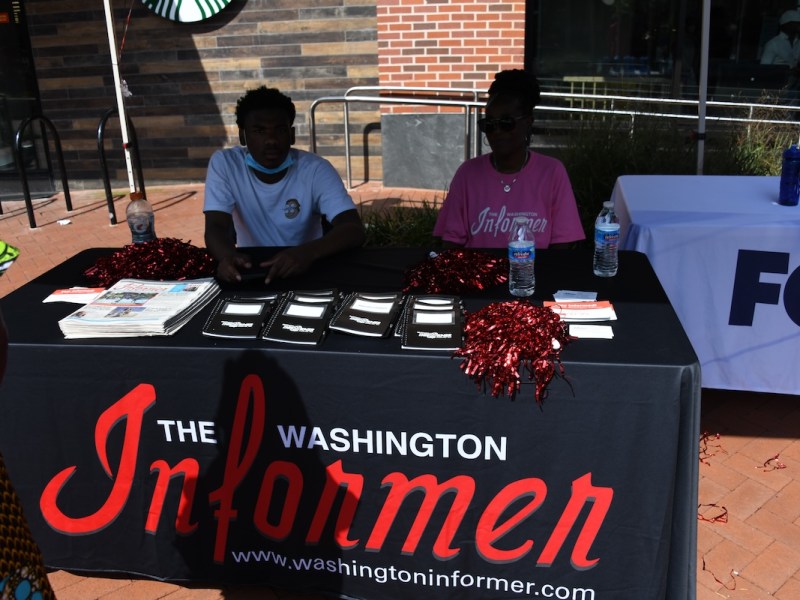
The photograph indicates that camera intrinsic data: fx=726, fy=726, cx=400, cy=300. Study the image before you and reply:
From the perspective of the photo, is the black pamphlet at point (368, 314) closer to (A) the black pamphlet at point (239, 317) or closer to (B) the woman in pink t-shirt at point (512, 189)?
(A) the black pamphlet at point (239, 317)

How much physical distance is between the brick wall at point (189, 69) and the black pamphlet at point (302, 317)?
5825mm

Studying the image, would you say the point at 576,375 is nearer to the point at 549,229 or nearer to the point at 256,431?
the point at 256,431

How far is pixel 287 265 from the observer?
9.04ft

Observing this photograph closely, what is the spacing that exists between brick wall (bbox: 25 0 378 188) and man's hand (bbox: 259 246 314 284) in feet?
17.9

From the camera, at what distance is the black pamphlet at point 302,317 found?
7.19 feet

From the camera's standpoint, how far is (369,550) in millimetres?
2277

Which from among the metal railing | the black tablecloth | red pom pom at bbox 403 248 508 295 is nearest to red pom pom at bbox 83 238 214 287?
the black tablecloth

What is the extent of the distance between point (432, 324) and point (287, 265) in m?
0.78

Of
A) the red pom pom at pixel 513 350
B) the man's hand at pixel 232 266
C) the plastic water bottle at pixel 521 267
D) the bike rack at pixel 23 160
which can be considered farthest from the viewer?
the bike rack at pixel 23 160

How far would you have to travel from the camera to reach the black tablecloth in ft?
6.76

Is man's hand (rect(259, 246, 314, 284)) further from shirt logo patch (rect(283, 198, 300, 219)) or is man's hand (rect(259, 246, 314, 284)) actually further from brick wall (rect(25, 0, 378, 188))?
brick wall (rect(25, 0, 378, 188))

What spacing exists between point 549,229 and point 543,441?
145 centimetres

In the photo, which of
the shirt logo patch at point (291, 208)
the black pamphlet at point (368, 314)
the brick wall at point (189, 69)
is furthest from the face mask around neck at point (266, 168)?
the brick wall at point (189, 69)

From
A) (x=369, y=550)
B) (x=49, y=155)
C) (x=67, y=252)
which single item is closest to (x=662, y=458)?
(x=369, y=550)
